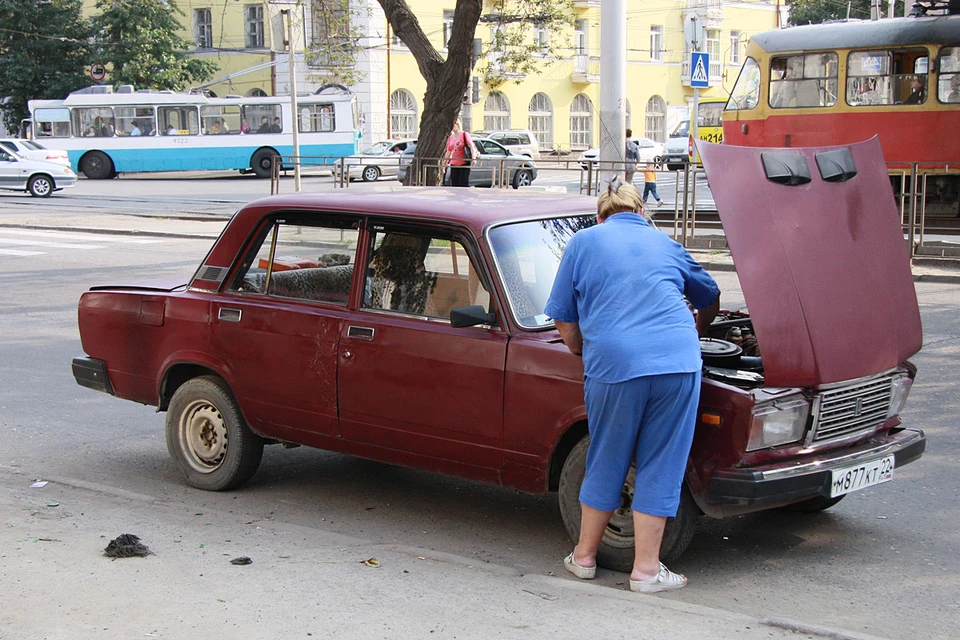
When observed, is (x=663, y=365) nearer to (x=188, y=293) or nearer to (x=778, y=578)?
(x=778, y=578)

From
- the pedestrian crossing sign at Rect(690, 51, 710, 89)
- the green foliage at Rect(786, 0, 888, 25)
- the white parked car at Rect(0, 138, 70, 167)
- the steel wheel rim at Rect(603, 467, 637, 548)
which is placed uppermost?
the green foliage at Rect(786, 0, 888, 25)

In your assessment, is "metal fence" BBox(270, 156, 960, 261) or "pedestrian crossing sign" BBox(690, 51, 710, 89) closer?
"metal fence" BBox(270, 156, 960, 261)

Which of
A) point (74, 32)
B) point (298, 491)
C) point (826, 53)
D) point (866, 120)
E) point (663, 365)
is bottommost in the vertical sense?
point (298, 491)

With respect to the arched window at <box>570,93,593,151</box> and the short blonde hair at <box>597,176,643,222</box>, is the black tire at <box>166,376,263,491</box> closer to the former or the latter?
the short blonde hair at <box>597,176,643,222</box>

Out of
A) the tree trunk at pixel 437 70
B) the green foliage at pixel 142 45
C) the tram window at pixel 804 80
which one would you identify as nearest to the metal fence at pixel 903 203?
the tree trunk at pixel 437 70

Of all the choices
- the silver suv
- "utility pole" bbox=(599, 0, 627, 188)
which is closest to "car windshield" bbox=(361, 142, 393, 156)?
the silver suv

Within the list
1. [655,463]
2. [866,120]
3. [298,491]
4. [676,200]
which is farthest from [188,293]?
[866,120]

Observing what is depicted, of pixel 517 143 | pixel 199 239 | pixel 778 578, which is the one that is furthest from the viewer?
pixel 517 143

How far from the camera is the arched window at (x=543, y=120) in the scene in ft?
184

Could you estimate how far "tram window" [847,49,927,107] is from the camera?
55.4 feet

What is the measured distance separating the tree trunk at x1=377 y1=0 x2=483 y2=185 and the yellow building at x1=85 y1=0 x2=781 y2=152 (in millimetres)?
27637

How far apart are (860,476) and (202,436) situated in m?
3.45

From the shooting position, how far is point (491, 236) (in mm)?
4875

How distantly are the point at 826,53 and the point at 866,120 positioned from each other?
138 cm
